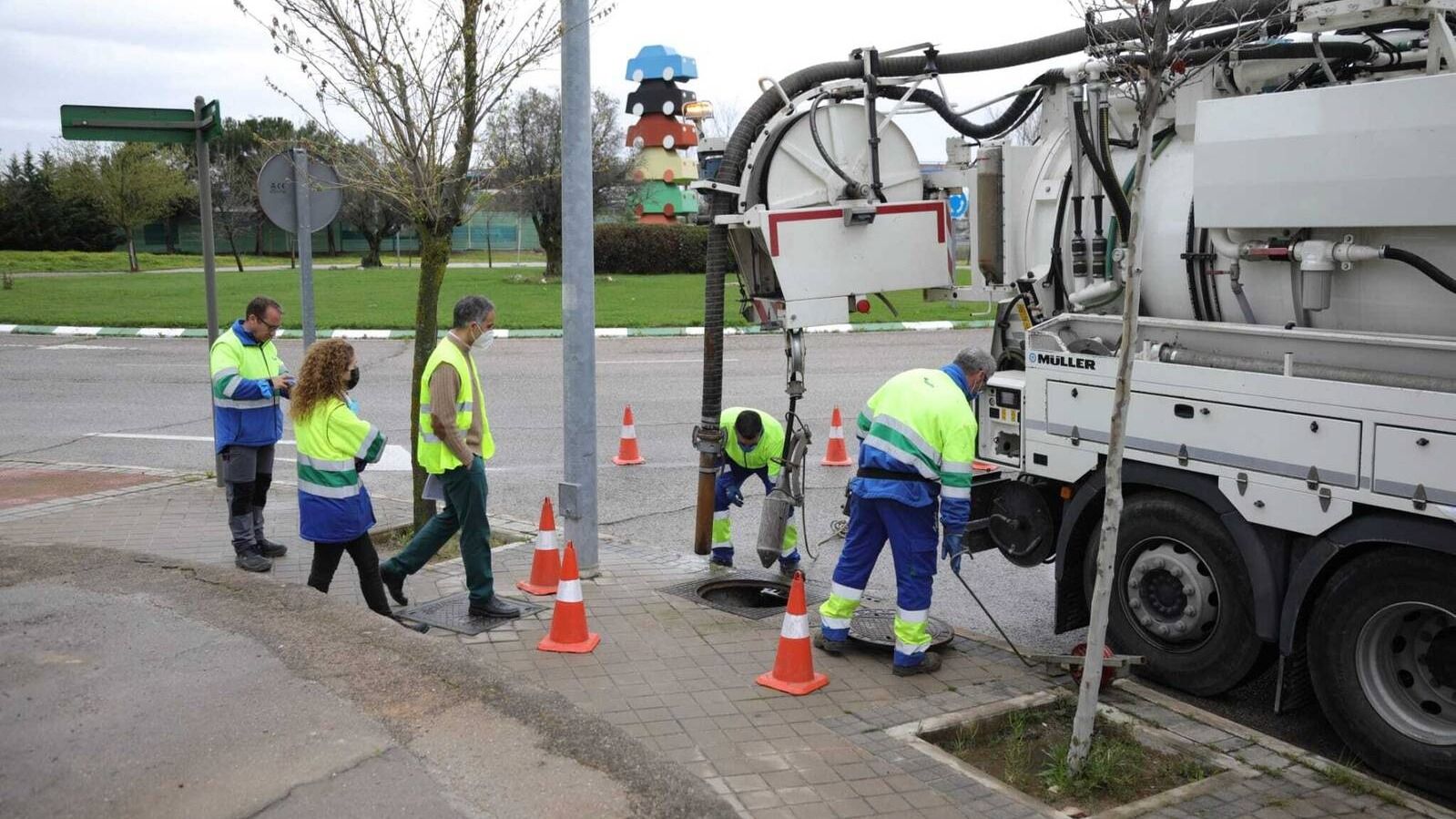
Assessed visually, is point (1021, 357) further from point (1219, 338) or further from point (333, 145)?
point (333, 145)

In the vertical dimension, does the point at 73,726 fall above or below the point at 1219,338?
below

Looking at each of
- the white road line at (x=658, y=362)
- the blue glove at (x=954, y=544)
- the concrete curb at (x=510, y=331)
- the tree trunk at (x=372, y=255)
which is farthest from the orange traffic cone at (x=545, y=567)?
the tree trunk at (x=372, y=255)

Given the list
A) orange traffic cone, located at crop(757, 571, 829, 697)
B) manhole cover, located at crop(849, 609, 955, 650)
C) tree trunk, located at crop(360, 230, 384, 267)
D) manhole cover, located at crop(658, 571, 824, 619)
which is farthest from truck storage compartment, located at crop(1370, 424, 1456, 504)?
tree trunk, located at crop(360, 230, 384, 267)

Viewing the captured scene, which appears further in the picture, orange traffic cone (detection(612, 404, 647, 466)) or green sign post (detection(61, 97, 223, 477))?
orange traffic cone (detection(612, 404, 647, 466))

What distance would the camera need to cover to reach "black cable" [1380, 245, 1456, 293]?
4.90 metres

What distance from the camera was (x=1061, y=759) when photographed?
201 inches

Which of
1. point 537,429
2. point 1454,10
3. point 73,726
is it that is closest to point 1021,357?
point 1454,10

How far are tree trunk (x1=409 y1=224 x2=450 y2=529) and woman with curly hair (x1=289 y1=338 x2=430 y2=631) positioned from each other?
5.01 feet

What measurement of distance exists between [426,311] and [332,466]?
207 centimetres

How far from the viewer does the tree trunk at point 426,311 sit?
26.9ft

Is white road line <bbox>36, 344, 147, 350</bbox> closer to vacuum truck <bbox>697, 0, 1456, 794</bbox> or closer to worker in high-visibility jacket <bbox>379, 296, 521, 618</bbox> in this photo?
worker in high-visibility jacket <bbox>379, 296, 521, 618</bbox>

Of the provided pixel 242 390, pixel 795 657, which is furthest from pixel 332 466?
pixel 795 657

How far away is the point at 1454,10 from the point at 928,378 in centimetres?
268

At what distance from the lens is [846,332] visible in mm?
22922
